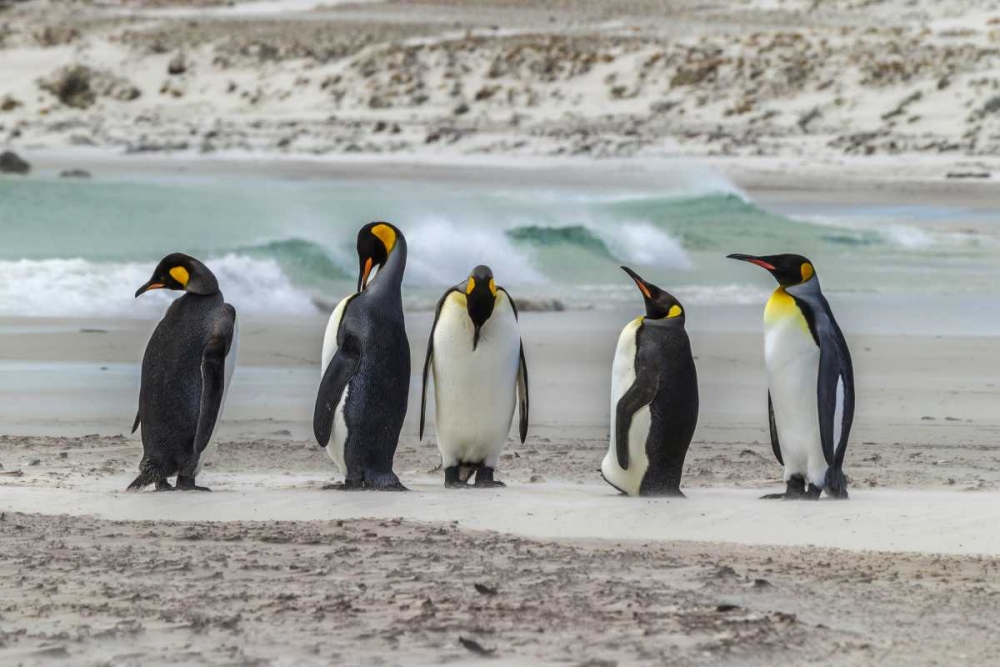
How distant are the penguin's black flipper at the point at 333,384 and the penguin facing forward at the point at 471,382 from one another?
318 mm

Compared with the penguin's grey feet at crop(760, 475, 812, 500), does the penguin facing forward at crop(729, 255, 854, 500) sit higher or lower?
higher

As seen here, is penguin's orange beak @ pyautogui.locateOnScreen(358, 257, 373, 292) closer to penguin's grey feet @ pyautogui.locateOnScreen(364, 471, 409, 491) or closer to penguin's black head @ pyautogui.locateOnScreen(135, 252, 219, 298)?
penguin's black head @ pyautogui.locateOnScreen(135, 252, 219, 298)

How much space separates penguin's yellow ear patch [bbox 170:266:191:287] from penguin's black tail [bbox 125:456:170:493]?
71cm

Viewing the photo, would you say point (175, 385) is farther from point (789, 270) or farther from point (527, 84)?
point (527, 84)

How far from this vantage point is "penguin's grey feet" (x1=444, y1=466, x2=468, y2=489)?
7230 mm

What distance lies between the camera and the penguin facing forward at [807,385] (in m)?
6.89

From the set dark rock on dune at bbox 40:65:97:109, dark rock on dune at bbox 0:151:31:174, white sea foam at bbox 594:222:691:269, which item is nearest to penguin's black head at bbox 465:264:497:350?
white sea foam at bbox 594:222:691:269

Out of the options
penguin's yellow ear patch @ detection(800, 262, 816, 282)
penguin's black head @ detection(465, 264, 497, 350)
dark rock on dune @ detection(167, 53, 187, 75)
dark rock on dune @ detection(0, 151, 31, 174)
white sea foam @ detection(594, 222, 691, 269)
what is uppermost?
dark rock on dune @ detection(167, 53, 187, 75)

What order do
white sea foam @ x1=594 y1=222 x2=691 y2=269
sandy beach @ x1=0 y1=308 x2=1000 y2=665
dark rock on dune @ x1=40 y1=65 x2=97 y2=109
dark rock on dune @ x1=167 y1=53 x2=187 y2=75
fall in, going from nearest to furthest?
sandy beach @ x1=0 y1=308 x2=1000 y2=665, white sea foam @ x1=594 y1=222 x2=691 y2=269, dark rock on dune @ x1=40 y1=65 x2=97 y2=109, dark rock on dune @ x1=167 y1=53 x2=187 y2=75

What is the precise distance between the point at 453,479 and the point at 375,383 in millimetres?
491

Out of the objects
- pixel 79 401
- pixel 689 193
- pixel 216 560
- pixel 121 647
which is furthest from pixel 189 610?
pixel 689 193

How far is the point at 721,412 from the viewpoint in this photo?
369 inches

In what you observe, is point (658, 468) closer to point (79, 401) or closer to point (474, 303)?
point (474, 303)

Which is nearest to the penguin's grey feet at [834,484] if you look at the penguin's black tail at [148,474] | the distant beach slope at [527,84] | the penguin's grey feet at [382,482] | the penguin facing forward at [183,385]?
the penguin's grey feet at [382,482]
